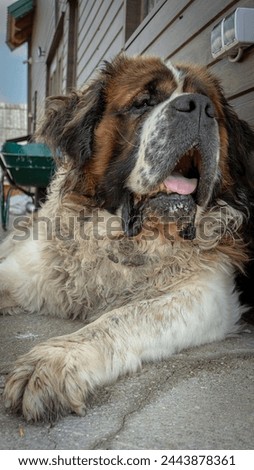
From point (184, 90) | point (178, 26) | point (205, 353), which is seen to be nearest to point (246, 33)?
point (184, 90)

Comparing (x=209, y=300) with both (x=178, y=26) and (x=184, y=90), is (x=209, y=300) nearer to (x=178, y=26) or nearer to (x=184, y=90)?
(x=184, y=90)

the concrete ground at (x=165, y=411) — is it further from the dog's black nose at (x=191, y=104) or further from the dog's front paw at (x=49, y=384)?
the dog's black nose at (x=191, y=104)

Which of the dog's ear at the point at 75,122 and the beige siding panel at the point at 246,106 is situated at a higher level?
the beige siding panel at the point at 246,106

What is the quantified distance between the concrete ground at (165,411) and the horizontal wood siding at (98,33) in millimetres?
2676

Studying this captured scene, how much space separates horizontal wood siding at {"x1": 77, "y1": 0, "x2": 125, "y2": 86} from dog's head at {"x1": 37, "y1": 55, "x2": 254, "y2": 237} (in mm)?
1873

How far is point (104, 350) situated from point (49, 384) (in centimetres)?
22

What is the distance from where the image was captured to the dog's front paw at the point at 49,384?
1.05 m

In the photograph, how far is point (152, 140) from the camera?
157 centimetres

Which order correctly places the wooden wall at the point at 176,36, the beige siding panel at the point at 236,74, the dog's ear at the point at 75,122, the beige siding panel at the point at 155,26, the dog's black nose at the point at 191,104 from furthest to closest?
1. the beige siding panel at the point at 155,26
2. the wooden wall at the point at 176,36
3. the beige siding panel at the point at 236,74
4. the dog's ear at the point at 75,122
5. the dog's black nose at the point at 191,104

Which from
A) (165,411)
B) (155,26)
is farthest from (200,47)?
(165,411)

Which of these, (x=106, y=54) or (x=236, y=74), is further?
(x=106, y=54)

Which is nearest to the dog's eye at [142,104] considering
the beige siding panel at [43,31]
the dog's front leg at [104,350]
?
the dog's front leg at [104,350]

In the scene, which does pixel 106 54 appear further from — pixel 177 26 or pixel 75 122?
pixel 75 122

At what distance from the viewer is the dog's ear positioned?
1.82 metres
